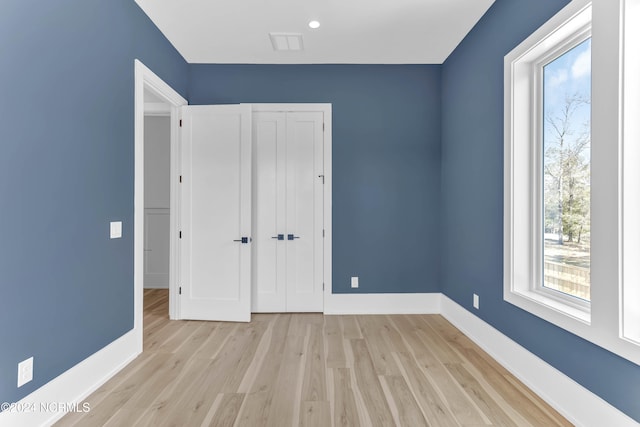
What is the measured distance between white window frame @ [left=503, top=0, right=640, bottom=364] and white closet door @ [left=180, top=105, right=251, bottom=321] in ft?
8.10

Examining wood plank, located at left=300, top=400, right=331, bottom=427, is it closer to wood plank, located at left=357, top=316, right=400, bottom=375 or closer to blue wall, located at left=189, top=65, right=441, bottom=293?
wood plank, located at left=357, top=316, right=400, bottom=375

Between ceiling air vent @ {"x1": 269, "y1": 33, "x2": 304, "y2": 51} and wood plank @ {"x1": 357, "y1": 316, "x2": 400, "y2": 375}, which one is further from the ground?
ceiling air vent @ {"x1": 269, "y1": 33, "x2": 304, "y2": 51}

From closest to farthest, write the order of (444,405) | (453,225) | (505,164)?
(444,405) < (505,164) < (453,225)

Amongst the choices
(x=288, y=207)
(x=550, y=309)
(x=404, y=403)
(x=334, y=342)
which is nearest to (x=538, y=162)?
(x=550, y=309)

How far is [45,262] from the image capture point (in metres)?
1.87

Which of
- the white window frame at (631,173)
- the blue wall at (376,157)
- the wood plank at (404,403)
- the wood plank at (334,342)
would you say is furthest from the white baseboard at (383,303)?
the white window frame at (631,173)

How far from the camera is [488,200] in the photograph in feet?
9.55

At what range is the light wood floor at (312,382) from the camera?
1968 millimetres

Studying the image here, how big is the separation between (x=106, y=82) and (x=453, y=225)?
3.38 m

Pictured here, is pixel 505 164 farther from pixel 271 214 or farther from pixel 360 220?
pixel 271 214

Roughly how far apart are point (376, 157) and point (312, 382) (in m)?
2.56

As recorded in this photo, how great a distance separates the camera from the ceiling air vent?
10.8ft

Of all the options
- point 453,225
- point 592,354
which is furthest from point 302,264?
point 592,354

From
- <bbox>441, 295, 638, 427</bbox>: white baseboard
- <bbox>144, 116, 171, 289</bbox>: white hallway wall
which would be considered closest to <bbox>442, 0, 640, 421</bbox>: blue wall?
<bbox>441, 295, 638, 427</bbox>: white baseboard
